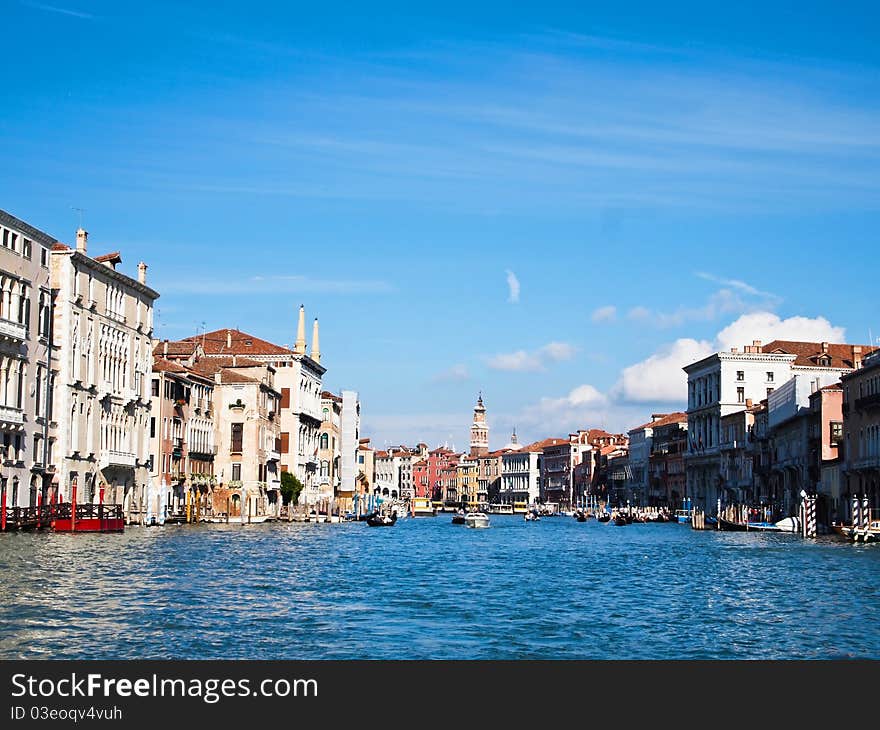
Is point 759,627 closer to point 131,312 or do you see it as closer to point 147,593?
point 147,593

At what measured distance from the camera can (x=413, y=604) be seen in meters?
22.7

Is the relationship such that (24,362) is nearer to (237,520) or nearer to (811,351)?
(237,520)

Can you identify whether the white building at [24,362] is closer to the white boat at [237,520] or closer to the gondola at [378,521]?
the white boat at [237,520]

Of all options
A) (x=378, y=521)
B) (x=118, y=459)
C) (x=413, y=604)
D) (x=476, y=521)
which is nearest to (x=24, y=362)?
(x=118, y=459)

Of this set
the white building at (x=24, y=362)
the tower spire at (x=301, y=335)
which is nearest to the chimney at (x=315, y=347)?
the tower spire at (x=301, y=335)

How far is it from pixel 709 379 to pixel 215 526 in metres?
61.2

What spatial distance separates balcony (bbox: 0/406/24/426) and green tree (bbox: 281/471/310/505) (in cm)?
3340

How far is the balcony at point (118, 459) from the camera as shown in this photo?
2034 inches

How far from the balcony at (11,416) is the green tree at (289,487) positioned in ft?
110

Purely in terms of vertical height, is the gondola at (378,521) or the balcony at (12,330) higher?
the balcony at (12,330)

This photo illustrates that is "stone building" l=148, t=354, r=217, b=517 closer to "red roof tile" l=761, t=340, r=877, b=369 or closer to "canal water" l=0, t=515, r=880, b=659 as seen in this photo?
"canal water" l=0, t=515, r=880, b=659

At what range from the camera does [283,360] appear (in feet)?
272

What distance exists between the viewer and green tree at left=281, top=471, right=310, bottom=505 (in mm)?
77688
